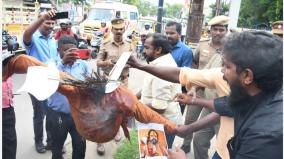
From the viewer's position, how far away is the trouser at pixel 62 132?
2.99 m

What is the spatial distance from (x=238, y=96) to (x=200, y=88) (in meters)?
1.09

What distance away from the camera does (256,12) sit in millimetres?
24266

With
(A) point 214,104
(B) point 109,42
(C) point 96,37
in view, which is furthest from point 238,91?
(C) point 96,37

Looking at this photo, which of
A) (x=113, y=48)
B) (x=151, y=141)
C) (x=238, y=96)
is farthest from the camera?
(x=113, y=48)

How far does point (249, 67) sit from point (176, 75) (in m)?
0.98

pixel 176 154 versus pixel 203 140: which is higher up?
pixel 176 154

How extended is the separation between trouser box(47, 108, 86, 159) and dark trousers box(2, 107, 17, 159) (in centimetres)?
45

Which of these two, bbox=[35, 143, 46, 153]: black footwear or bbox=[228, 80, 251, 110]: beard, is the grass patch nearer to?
bbox=[35, 143, 46, 153]: black footwear

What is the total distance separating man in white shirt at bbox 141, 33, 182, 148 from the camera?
9.16 ft

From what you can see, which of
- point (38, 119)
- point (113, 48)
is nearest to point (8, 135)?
point (38, 119)

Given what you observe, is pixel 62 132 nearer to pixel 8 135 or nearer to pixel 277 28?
pixel 8 135

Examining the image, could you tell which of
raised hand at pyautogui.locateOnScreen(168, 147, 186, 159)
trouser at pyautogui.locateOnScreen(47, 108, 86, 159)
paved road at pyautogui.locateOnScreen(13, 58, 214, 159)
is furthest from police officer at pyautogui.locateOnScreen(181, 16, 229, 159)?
raised hand at pyautogui.locateOnScreen(168, 147, 186, 159)

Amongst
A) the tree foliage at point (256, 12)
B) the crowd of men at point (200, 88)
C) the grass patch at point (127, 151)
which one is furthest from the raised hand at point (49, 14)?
the tree foliage at point (256, 12)

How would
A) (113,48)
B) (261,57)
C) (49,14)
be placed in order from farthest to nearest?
(113,48) → (49,14) → (261,57)
